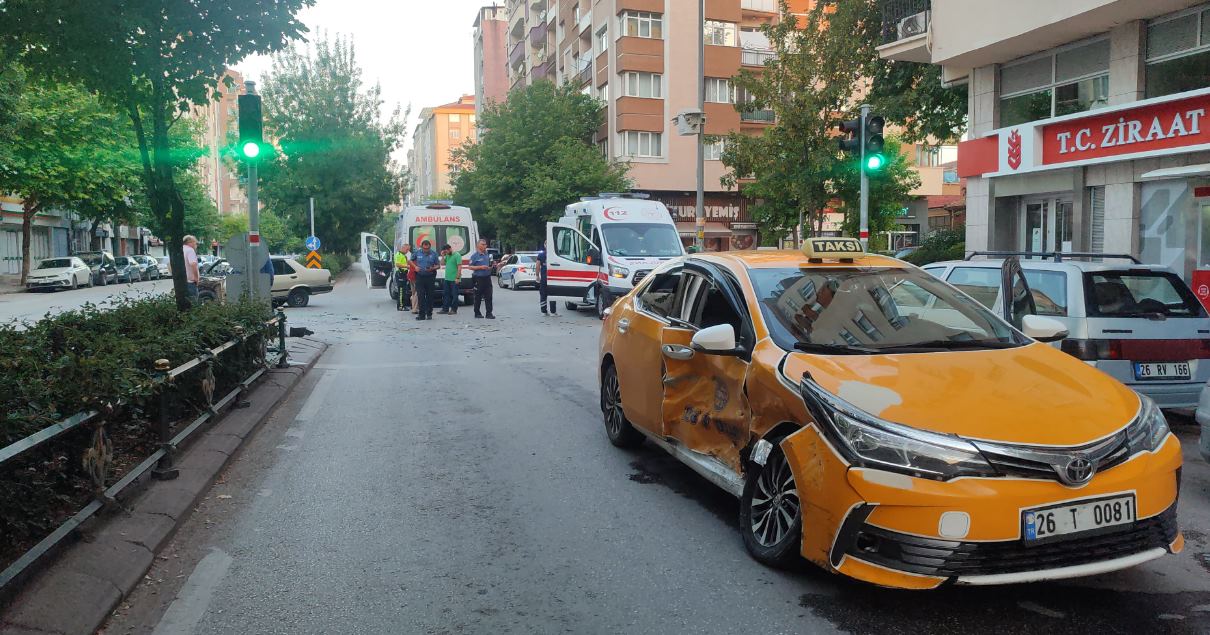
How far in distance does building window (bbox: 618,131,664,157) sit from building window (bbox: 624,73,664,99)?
187cm


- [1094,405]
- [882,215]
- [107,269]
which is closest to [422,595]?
[1094,405]

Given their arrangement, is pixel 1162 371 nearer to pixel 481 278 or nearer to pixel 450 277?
pixel 481 278

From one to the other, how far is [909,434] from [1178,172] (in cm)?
1286

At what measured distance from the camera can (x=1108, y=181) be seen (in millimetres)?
16406

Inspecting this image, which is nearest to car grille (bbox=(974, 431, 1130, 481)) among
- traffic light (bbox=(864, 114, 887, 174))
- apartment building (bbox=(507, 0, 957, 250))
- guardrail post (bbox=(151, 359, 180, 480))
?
guardrail post (bbox=(151, 359, 180, 480))

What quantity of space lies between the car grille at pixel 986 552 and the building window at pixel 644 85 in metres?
43.4

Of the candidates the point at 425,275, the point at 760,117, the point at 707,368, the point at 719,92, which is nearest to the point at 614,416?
the point at 707,368

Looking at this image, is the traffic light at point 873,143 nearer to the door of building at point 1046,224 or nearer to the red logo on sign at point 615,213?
the door of building at point 1046,224

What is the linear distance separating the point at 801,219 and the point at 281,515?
24.1 metres

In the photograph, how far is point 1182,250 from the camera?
15086mm

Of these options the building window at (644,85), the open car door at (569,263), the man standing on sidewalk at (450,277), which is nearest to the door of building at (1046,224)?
the open car door at (569,263)

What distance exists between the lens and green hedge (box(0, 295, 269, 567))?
163 inches

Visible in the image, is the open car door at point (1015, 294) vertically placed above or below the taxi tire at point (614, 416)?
above

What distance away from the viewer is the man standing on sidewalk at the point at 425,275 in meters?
21.2
